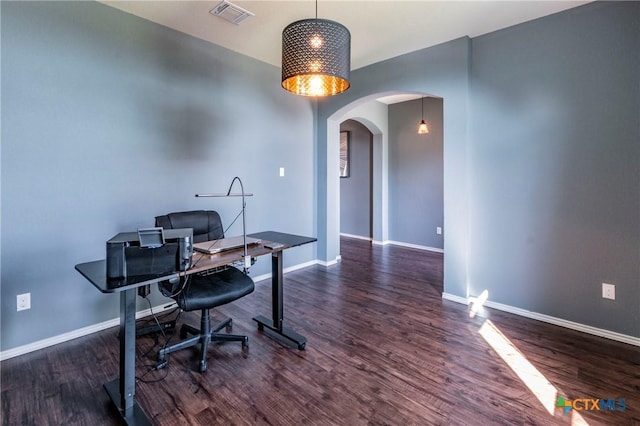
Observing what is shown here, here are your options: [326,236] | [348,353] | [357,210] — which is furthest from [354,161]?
[348,353]

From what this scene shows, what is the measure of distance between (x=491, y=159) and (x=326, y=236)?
2.18 meters

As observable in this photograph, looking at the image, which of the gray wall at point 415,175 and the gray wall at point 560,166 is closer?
the gray wall at point 560,166

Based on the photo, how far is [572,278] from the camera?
100 inches

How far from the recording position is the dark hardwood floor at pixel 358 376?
1.59 metres

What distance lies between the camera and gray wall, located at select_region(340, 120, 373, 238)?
6051 millimetres

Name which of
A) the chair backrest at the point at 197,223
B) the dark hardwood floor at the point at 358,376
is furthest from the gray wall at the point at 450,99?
the chair backrest at the point at 197,223

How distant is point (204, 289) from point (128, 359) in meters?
0.54

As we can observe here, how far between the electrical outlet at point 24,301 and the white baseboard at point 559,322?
3.41 m

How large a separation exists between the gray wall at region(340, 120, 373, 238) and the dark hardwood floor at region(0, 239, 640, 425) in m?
3.48

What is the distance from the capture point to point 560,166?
2559 mm

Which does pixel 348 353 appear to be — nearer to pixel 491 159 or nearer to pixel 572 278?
pixel 572 278

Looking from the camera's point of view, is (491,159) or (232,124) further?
(232,124)

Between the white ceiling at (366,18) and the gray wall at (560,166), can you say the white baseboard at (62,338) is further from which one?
the gray wall at (560,166)

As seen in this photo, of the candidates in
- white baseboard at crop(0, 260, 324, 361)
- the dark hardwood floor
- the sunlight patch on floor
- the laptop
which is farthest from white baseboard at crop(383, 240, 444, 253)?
white baseboard at crop(0, 260, 324, 361)
